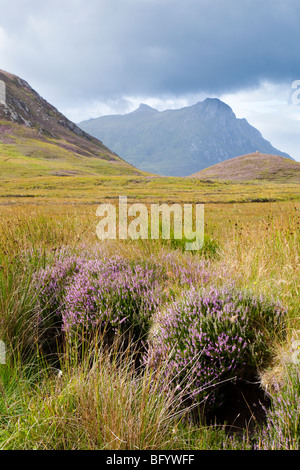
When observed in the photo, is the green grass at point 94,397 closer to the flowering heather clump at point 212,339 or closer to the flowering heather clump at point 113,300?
the flowering heather clump at point 212,339

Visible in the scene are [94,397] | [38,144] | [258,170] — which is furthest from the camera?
[38,144]

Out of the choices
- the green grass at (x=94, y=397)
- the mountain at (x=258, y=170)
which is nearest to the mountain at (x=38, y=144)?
the mountain at (x=258, y=170)

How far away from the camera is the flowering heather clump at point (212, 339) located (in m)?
3.25

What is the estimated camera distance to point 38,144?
127 metres

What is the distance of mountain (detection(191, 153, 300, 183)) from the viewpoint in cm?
9100

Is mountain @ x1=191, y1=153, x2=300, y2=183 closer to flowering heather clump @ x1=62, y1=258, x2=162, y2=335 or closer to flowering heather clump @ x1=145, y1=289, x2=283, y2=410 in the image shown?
flowering heather clump @ x1=62, y1=258, x2=162, y2=335

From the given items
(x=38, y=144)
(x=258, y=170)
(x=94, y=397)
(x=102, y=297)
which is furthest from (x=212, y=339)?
(x=38, y=144)

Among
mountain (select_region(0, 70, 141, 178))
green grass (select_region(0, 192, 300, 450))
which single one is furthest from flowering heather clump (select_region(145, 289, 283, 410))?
mountain (select_region(0, 70, 141, 178))

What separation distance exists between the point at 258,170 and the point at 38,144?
273ft

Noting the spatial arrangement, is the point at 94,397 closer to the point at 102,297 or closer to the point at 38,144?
the point at 102,297

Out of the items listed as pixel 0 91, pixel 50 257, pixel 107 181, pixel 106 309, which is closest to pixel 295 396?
pixel 106 309

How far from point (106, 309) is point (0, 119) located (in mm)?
160503
